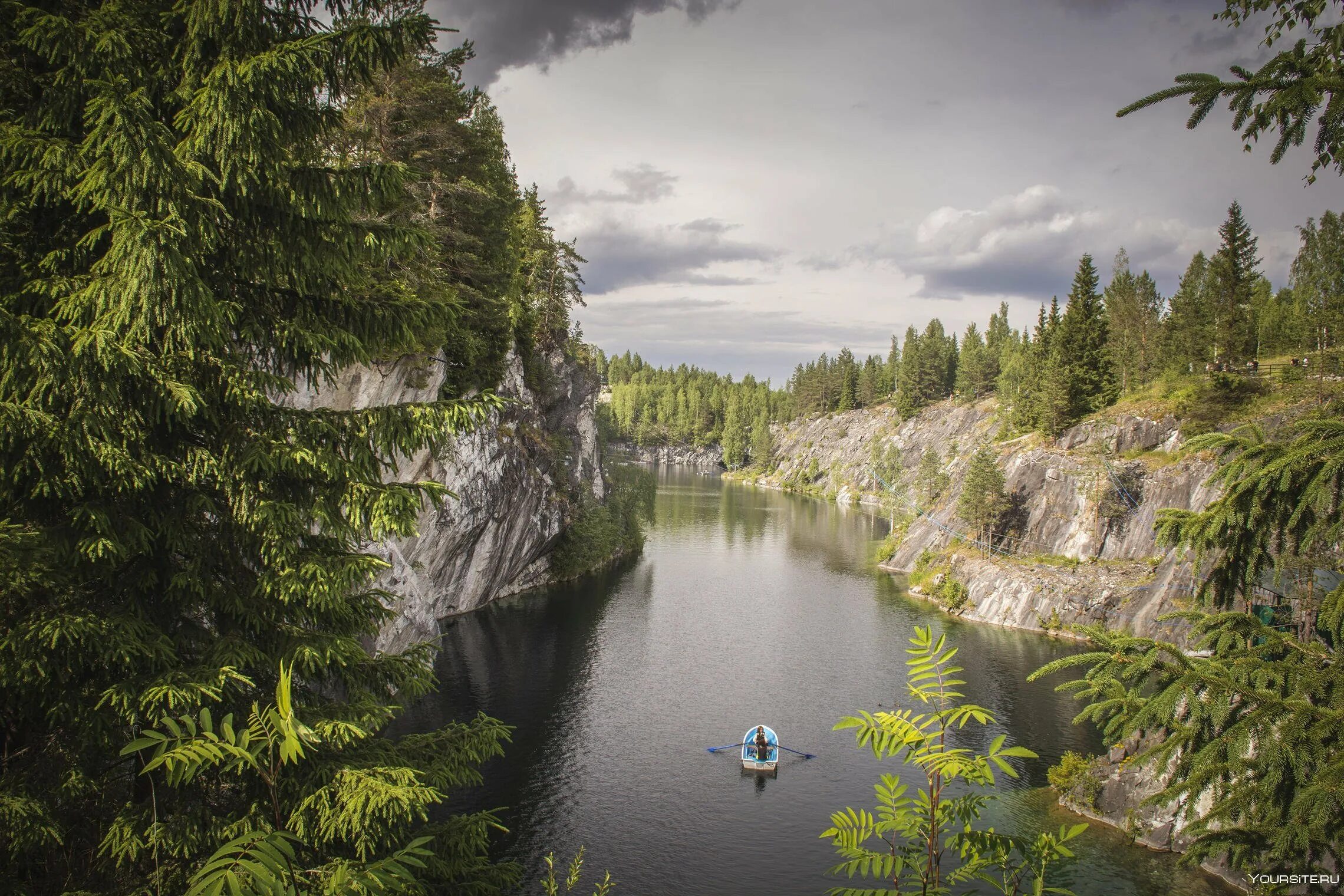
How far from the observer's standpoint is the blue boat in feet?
93.7

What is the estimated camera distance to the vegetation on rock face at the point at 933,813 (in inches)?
145

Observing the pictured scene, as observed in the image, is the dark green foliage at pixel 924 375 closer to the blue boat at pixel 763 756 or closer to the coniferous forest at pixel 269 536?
the blue boat at pixel 763 756

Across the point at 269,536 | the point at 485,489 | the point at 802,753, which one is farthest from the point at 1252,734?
the point at 485,489

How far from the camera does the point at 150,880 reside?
16.6 feet

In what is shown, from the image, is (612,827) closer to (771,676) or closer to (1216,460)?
(771,676)

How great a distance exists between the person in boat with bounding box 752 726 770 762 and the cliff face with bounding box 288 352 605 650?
14.5 m

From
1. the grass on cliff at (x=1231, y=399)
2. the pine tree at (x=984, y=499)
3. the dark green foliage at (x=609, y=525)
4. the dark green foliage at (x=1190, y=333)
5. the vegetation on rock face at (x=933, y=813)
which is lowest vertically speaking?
the dark green foliage at (x=609, y=525)

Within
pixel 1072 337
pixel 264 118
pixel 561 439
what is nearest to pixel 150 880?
pixel 264 118

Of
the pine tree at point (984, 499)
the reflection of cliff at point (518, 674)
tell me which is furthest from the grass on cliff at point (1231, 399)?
the reflection of cliff at point (518, 674)

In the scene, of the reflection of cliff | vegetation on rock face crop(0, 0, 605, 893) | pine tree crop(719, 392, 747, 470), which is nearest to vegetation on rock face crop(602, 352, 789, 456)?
pine tree crop(719, 392, 747, 470)

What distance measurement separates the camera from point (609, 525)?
62.3 metres

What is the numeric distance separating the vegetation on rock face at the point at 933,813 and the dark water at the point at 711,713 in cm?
49

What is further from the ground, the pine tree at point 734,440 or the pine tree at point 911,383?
the pine tree at point 911,383

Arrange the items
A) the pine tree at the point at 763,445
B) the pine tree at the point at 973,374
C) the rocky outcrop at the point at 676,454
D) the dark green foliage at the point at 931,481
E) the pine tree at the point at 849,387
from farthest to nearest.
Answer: the rocky outcrop at the point at 676,454, the pine tree at the point at 763,445, the pine tree at the point at 849,387, the pine tree at the point at 973,374, the dark green foliage at the point at 931,481
